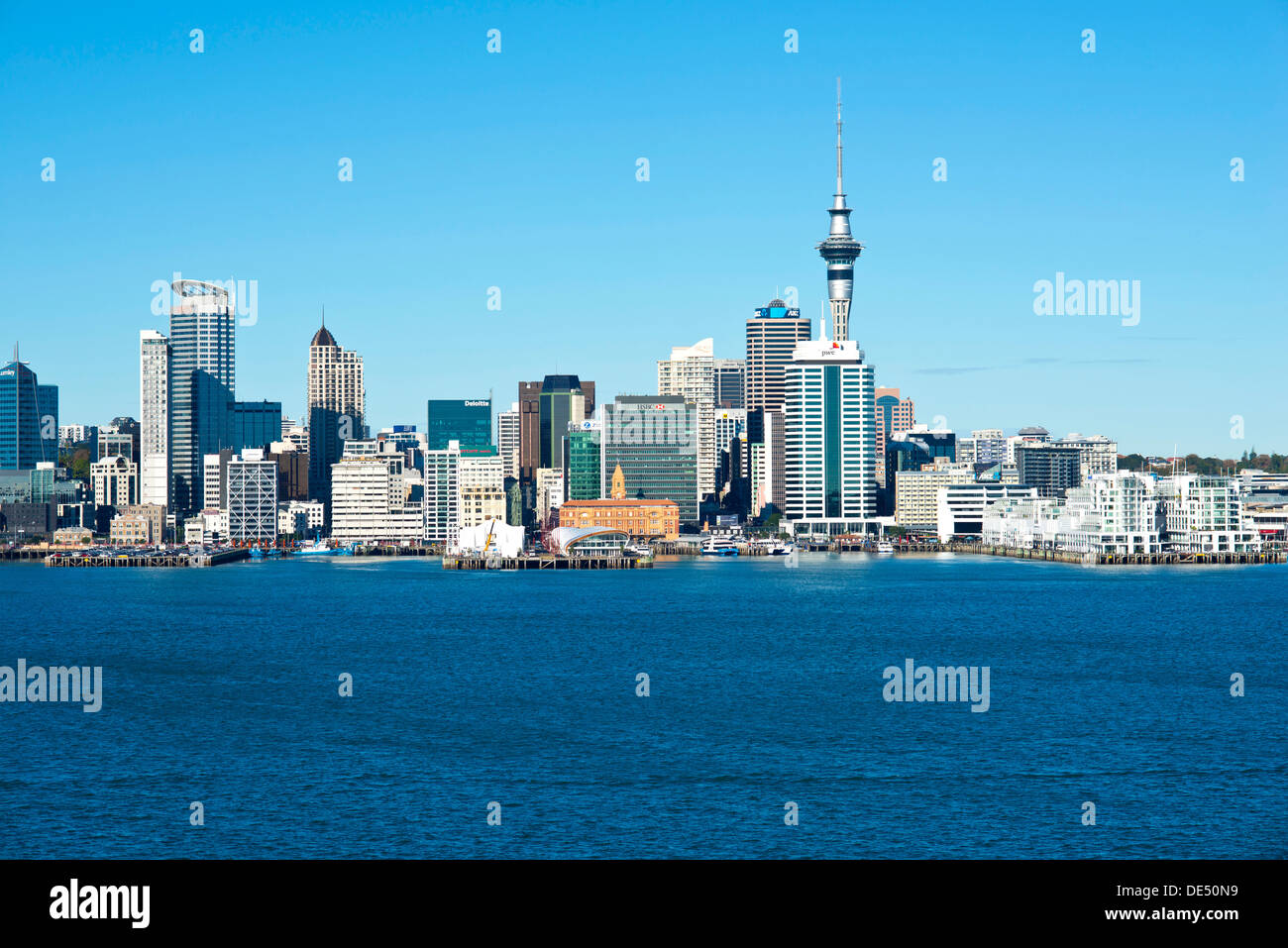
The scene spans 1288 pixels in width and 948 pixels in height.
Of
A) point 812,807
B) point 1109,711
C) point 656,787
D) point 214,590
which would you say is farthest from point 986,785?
point 214,590

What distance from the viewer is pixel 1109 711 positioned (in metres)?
34.7

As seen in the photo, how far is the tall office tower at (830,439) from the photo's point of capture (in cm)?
16312

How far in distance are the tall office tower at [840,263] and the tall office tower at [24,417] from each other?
103 meters

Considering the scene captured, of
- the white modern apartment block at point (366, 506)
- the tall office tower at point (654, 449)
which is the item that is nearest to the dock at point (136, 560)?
the white modern apartment block at point (366, 506)

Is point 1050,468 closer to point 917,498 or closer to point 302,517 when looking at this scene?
point 917,498

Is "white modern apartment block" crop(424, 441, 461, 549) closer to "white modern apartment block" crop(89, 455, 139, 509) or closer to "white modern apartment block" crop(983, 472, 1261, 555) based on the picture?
"white modern apartment block" crop(89, 455, 139, 509)

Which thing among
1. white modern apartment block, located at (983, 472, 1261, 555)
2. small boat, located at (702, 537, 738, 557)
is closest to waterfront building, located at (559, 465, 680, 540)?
small boat, located at (702, 537, 738, 557)

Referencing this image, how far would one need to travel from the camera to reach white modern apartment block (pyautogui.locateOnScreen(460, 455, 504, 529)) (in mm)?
147375

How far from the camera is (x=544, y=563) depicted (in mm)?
120312

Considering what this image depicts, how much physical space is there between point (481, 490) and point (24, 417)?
67.9 metres
